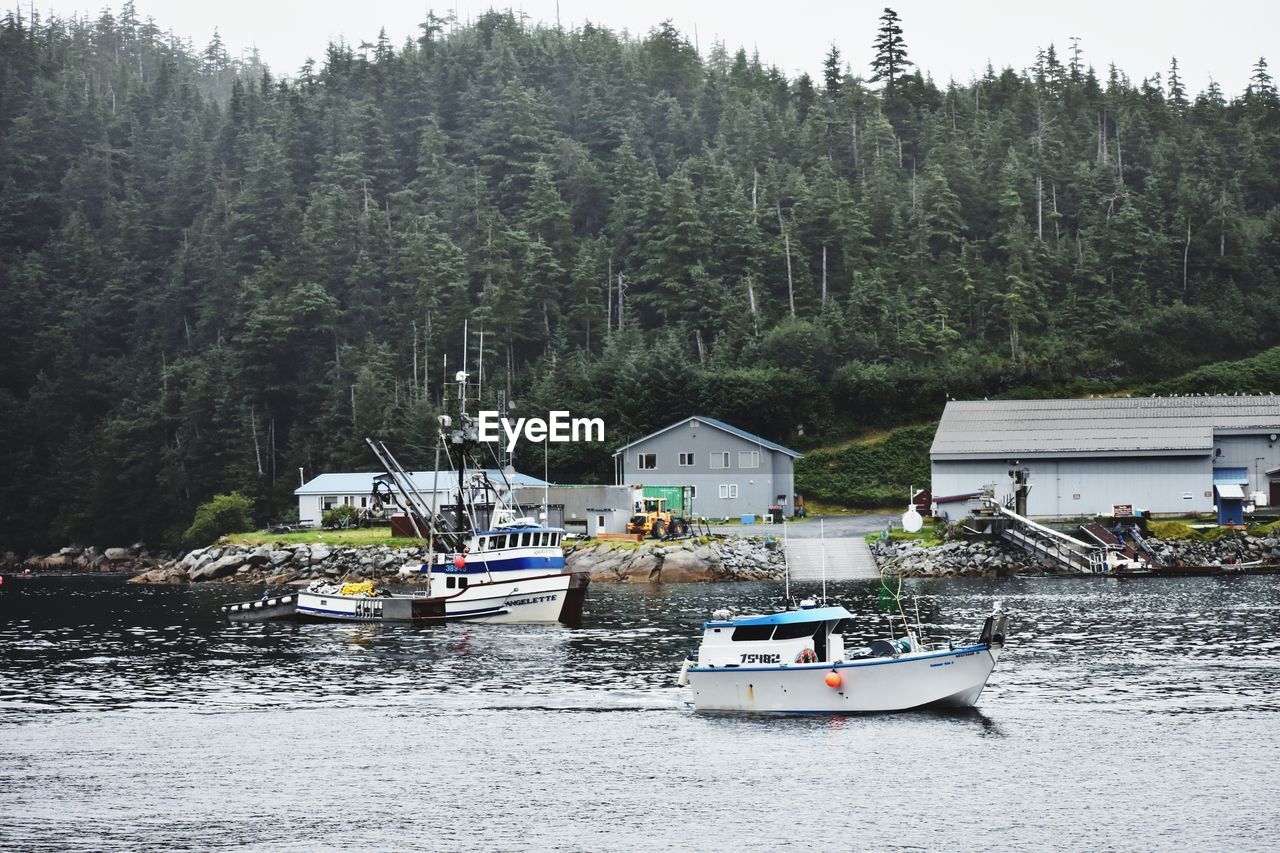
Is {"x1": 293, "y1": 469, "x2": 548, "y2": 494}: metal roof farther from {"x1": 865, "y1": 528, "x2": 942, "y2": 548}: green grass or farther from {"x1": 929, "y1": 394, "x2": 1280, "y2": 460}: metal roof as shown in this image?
{"x1": 929, "y1": 394, "x2": 1280, "y2": 460}: metal roof

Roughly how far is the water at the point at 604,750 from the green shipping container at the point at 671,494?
126 feet

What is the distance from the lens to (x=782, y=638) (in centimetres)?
4228

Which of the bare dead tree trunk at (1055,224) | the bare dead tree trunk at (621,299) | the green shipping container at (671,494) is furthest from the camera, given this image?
the bare dead tree trunk at (1055,224)

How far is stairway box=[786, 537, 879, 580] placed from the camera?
81.4 m

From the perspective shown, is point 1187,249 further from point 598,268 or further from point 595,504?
point 595,504

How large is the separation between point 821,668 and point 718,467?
197 feet

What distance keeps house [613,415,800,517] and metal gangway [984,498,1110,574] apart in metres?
18.4

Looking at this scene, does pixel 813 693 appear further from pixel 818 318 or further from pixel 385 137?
pixel 385 137

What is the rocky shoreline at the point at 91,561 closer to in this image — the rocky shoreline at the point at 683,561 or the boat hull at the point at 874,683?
the rocky shoreline at the point at 683,561

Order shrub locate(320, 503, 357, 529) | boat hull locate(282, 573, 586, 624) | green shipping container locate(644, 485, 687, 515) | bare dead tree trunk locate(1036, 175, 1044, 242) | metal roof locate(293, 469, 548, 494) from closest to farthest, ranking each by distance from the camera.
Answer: boat hull locate(282, 573, 586, 624), green shipping container locate(644, 485, 687, 515), shrub locate(320, 503, 357, 529), metal roof locate(293, 469, 548, 494), bare dead tree trunk locate(1036, 175, 1044, 242)

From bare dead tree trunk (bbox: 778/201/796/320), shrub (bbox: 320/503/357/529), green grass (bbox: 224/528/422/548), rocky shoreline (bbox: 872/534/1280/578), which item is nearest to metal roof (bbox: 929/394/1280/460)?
rocky shoreline (bbox: 872/534/1280/578)

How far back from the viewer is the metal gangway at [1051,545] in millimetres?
82062

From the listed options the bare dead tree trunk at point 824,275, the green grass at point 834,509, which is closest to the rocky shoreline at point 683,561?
the green grass at point 834,509

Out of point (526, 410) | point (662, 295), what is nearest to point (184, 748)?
point (526, 410)
